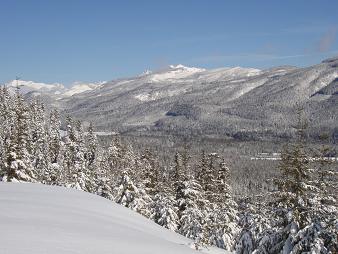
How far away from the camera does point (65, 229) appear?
1328 cm

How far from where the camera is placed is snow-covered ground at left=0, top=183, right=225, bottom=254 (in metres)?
10.8

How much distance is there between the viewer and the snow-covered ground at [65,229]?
1084 cm

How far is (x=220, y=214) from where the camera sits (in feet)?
131

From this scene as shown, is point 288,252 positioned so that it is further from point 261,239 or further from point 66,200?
point 66,200

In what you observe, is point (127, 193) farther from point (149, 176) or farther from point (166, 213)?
point (149, 176)

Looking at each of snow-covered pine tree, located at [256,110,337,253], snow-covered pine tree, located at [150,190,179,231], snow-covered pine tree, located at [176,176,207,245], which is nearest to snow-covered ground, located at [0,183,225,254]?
snow-covered pine tree, located at [256,110,337,253]

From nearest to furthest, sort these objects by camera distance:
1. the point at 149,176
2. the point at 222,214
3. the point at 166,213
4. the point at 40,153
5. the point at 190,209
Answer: the point at 190,209
the point at 166,213
the point at 222,214
the point at 149,176
the point at 40,153

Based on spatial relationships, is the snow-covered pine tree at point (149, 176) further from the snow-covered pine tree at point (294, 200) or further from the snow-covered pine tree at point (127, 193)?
the snow-covered pine tree at point (294, 200)

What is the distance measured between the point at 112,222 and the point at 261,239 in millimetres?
7459

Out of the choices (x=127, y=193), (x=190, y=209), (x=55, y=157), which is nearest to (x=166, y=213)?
(x=190, y=209)

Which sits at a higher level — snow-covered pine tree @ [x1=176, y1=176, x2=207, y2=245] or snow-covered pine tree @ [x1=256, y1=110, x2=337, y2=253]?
snow-covered pine tree @ [x1=256, y1=110, x2=337, y2=253]

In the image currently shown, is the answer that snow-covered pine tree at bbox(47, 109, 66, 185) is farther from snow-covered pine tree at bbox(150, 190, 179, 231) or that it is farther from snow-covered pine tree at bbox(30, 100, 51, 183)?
snow-covered pine tree at bbox(150, 190, 179, 231)

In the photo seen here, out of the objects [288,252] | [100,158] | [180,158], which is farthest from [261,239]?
[100,158]

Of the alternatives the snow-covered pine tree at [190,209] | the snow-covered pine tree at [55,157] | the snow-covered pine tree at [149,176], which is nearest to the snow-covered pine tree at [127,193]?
the snow-covered pine tree at [190,209]
